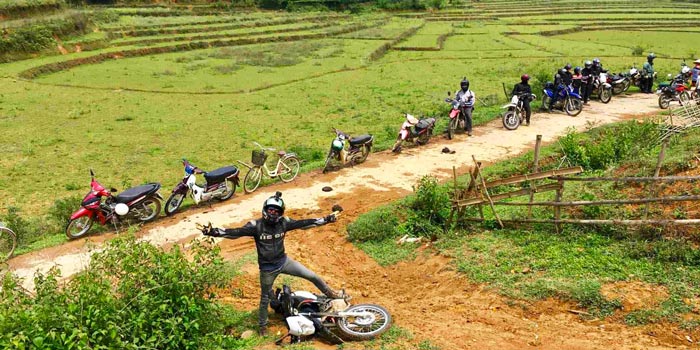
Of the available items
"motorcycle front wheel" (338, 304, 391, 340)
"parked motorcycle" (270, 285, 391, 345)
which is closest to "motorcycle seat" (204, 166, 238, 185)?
"parked motorcycle" (270, 285, 391, 345)

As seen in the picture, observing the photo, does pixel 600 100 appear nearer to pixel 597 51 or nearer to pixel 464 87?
pixel 464 87

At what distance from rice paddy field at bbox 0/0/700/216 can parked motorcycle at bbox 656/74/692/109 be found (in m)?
5.04

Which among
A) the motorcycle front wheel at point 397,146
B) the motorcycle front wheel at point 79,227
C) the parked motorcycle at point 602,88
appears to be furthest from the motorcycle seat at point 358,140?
the parked motorcycle at point 602,88

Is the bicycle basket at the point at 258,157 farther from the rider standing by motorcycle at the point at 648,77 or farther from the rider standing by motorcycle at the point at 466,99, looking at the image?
the rider standing by motorcycle at the point at 648,77

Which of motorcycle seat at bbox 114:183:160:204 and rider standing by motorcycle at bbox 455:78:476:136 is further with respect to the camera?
rider standing by motorcycle at bbox 455:78:476:136

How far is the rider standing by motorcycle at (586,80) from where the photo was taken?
1819 centimetres

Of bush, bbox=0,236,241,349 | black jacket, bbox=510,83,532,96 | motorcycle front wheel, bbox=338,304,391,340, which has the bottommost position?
motorcycle front wheel, bbox=338,304,391,340

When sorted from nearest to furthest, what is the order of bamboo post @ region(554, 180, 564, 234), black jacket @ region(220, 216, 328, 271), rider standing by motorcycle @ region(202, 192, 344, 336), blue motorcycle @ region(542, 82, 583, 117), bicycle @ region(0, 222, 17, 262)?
rider standing by motorcycle @ region(202, 192, 344, 336) → black jacket @ region(220, 216, 328, 271) → bamboo post @ region(554, 180, 564, 234) → bicycle @ region(0, 222, 17, 262) → blue motorcycle @ region(542, 82, 583, 117)

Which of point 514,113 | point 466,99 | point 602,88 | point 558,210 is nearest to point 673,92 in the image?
point 602,88

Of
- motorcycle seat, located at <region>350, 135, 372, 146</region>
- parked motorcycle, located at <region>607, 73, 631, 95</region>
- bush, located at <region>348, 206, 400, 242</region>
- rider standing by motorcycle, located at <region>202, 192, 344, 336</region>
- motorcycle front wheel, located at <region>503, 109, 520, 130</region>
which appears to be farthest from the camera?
parked motorcycle, located at <region>607, 73, 631, 95</region>

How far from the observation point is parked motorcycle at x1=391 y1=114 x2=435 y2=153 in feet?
45.7

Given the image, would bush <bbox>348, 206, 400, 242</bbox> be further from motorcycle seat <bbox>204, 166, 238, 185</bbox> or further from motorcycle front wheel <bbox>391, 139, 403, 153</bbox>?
motorcycle front wheel <bbox>391, 139, 403, 153</bbox>

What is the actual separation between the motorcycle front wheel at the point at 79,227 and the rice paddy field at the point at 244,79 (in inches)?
105

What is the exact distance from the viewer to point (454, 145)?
1451 cm
